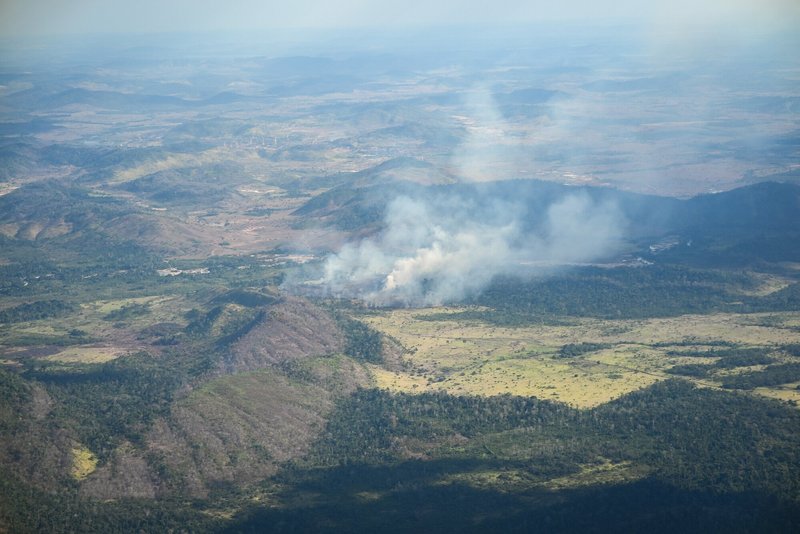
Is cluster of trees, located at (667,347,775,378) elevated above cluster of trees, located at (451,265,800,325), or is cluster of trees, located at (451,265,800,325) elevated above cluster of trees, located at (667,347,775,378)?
cluster of trees, located at (667,347,775,378)

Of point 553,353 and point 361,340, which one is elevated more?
point 361,340

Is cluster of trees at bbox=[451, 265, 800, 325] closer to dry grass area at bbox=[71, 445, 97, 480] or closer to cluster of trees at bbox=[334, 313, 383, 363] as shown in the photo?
cluster of trees at bbox=[334, 313, 383, 363]

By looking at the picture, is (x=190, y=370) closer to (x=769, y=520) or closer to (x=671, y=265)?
(x=769, y=520)

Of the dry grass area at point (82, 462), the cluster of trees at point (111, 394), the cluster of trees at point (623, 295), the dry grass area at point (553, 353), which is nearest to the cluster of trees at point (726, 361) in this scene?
the dry grass area at point (553, 353)

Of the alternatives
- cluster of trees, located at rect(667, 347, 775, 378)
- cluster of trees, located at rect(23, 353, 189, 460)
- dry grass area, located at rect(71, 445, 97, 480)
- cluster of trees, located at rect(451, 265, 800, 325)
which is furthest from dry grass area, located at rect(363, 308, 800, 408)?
dry grass area, located at rect(71, 445, 97, 480)

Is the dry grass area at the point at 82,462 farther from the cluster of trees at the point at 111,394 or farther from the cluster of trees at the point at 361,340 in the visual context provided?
the cluster of trees at the point at 361,340

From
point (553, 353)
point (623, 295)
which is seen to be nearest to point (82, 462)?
point (553, 353)

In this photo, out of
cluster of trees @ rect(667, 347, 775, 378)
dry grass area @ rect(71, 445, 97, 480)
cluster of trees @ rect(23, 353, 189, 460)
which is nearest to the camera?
dry grass area @ rect(71, 445, 97, 480)

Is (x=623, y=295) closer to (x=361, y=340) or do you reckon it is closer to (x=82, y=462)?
(x=361, y=340)
